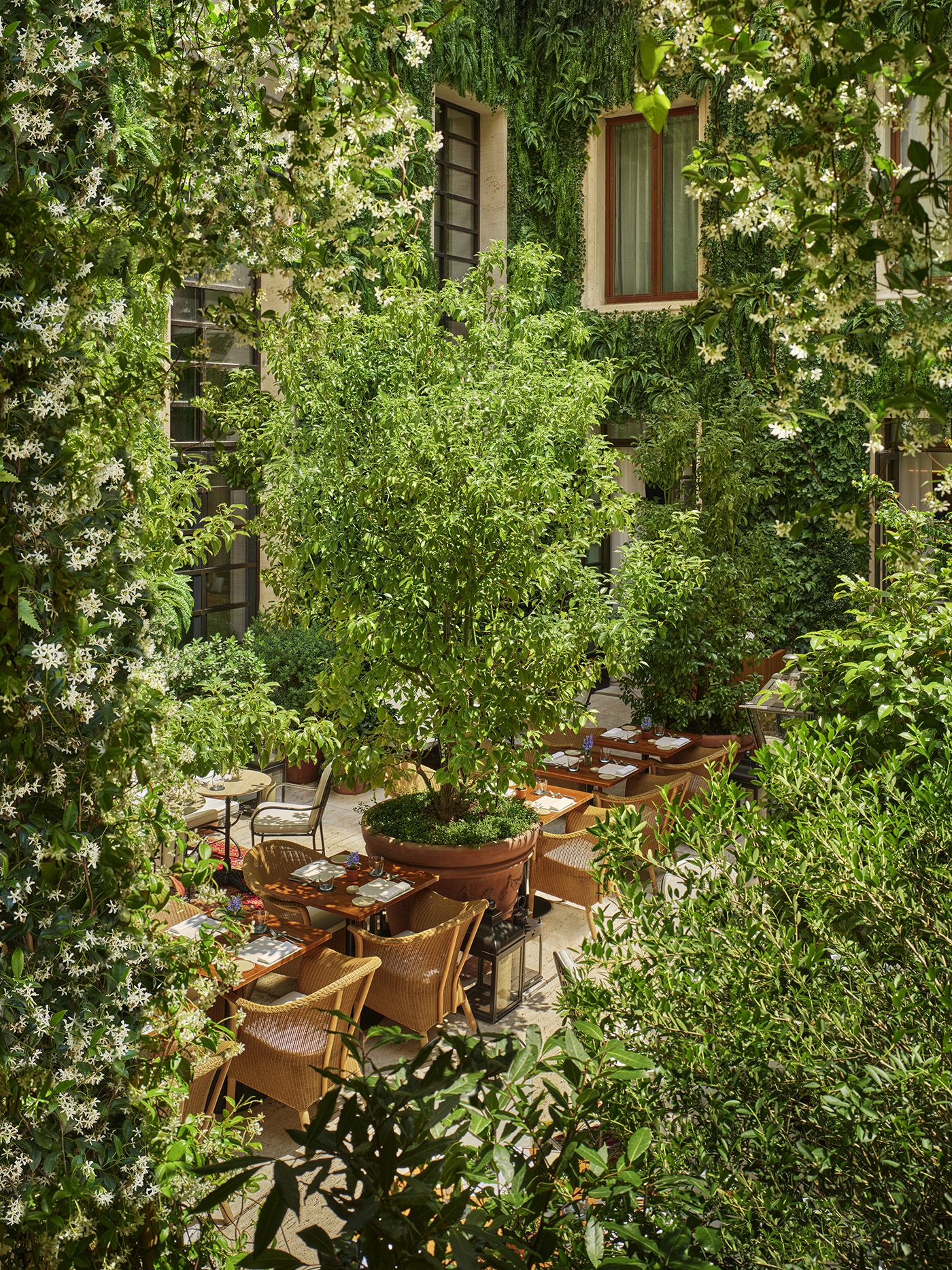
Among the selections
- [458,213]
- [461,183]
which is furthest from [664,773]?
[461,183]

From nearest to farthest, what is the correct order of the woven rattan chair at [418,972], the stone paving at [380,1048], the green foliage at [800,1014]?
the green foliage at [800,1014] < the stone paving at [380,1048] < the woven rattan chair at [418,972]

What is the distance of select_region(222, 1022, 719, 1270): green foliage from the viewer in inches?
42.6

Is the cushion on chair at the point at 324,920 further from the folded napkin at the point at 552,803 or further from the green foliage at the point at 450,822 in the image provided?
the folded napkin at the point at 552,803

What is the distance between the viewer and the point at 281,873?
19.7 feet

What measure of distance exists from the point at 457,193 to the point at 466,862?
904 centimetres

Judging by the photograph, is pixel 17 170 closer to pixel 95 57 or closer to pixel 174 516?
pixel 95 57

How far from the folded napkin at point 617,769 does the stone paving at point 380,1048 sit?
555 mm

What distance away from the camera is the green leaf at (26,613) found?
5.40 feet

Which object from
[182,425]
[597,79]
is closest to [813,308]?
[182,425]

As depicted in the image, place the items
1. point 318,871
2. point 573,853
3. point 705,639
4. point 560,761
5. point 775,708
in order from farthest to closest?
point 705,639 < point 560,761 < point 775,708 < point 573,853 < point 318,871

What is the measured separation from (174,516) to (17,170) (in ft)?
9.13

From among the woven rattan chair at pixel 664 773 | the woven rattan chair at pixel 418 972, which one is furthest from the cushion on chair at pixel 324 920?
the woven rattan chair at pixel 664 773

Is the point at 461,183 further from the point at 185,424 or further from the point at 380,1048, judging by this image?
the point at 380,1048

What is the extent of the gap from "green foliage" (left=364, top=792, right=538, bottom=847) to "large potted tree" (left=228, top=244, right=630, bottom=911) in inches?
0.5
